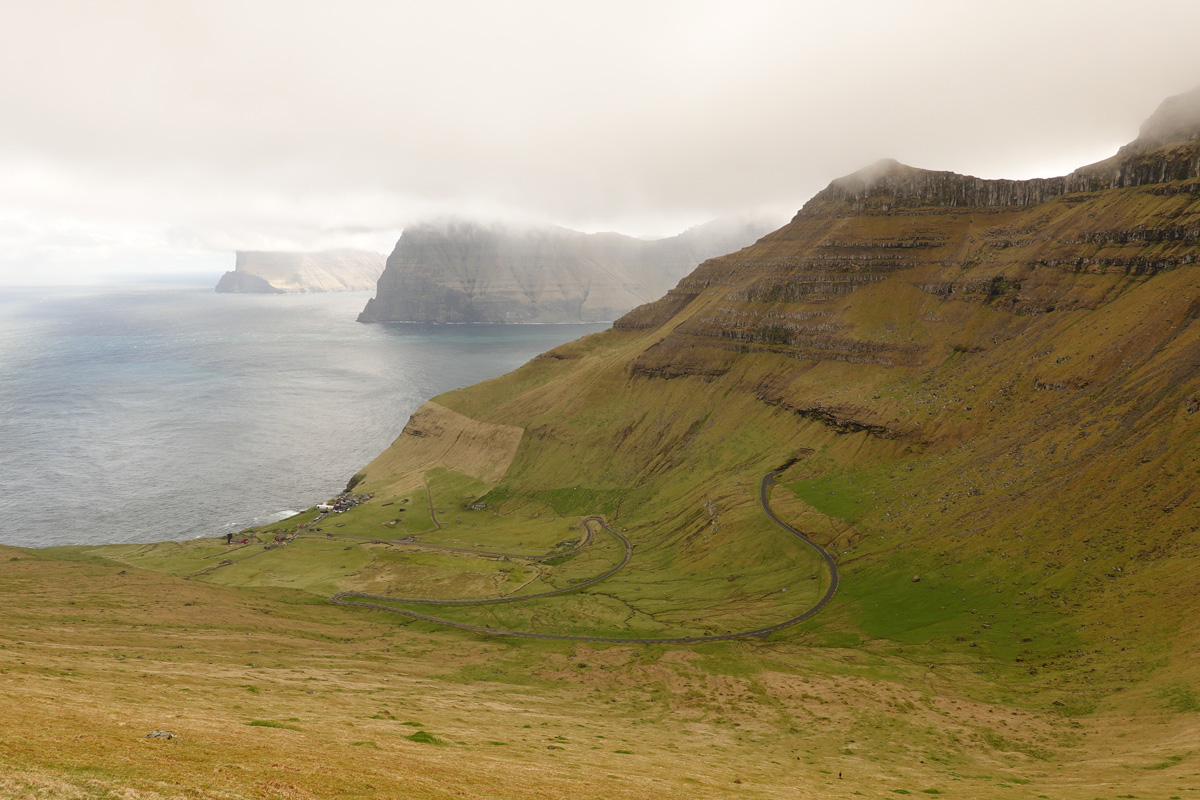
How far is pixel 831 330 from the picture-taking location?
633ft

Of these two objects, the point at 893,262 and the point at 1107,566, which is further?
the point at 893,262

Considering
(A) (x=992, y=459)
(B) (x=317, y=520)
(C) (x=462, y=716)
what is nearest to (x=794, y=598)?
(A) (x=992, y=459)

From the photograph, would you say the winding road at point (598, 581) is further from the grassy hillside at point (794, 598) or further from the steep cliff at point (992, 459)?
the steep cliff at point (992, 459)

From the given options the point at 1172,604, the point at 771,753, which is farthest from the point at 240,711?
the point at 1172,604

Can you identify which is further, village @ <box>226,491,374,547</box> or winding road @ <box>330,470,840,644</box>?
village @ <box>226,491,374,547</box>

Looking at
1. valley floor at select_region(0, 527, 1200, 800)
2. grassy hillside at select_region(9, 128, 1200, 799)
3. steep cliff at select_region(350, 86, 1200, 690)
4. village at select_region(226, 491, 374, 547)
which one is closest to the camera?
valley floor at select_region(0, 527, 1200, 800)

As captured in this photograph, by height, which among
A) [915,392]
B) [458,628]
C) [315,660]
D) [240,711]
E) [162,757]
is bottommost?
[458,628]

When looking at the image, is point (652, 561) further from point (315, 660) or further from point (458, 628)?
point (315, 660)

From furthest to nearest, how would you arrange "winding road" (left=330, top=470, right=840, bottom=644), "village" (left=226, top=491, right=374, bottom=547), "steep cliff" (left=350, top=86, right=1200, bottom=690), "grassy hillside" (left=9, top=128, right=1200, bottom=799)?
"village" (left=226, top=491, right=374, bottom=547) < "winding road" (left=330, top=470, right=840, bottom=644) < "steep cliff" (left=350, top=86, right=1200, bottom=690) < "grassy hillside" (left=9, top=128, right=1200, bottom=799)

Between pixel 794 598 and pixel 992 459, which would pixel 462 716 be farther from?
pixel 992 459

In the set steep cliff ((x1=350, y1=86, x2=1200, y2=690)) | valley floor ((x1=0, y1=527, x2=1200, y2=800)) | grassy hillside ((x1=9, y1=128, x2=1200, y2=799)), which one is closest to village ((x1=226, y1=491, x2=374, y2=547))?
grassy hillside ((x1=9, y1=128, x2=1200, y2=799))

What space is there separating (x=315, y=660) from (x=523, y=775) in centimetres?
5381

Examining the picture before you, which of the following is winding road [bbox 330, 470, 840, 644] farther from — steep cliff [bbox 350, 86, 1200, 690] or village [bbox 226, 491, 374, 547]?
village [bbox 226, 491, 374, 547]

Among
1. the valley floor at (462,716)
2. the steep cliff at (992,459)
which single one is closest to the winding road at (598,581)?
the steep cliff at (992,459)
